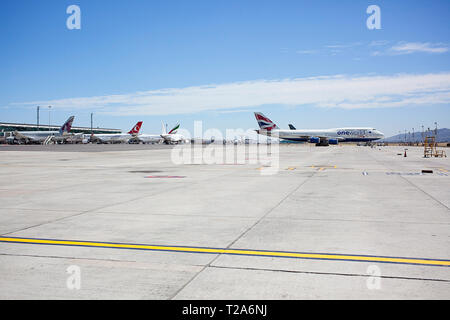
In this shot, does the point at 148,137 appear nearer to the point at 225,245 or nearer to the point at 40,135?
the point at 40,135

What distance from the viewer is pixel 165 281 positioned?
494cm

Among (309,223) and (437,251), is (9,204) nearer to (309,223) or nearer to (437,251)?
(309,223)

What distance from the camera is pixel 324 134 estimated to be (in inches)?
3949

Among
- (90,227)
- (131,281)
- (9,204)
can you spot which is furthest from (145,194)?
(131,281)

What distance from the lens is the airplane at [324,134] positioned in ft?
316

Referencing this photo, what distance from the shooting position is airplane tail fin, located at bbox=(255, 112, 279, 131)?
10944 centimetres

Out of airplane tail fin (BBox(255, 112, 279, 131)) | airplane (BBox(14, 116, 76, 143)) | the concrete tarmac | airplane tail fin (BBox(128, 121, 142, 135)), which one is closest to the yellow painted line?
the concrete tarmac

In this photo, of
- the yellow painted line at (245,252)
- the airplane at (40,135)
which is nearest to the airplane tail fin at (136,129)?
the airplane at (40,135)

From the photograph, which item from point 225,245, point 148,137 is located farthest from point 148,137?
point 225,245
